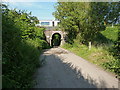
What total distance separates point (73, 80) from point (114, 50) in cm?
319

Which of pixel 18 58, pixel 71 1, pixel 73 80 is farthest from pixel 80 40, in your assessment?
pixel 18 58

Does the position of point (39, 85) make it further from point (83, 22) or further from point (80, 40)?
point (80, 40)

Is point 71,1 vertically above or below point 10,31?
above

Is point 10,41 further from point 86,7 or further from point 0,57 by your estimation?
point 86,7

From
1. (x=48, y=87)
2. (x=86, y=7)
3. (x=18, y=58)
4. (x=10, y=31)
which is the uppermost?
(x=86, y=7)

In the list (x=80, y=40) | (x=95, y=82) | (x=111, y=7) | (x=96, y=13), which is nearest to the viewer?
(x=95, y=82)

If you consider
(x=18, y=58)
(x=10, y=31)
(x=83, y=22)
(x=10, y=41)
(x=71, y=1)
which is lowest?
(x=18, y=58)

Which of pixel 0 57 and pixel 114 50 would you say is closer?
pixel 0 57

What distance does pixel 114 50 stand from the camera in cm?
675

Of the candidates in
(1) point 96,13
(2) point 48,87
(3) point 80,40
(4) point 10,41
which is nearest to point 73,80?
(2) point 48,87

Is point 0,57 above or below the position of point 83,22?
below

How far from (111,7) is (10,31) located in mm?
13311

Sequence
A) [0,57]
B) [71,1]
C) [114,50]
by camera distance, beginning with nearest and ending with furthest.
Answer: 1. [0,57]
2. [114,50]
3. [71,1]

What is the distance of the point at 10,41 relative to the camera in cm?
361
